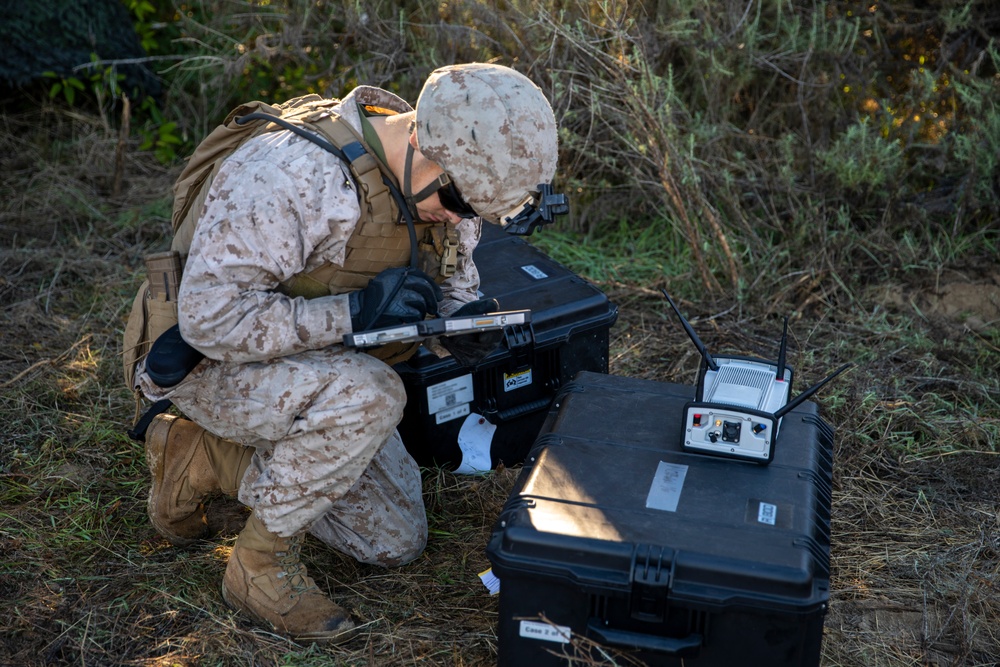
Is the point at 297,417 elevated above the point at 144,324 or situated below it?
below

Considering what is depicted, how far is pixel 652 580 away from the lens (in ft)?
6.69

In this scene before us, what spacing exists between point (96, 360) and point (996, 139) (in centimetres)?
432

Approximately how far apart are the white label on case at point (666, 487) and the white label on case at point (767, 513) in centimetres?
20

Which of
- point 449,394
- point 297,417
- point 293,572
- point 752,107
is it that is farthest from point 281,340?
point 752,107

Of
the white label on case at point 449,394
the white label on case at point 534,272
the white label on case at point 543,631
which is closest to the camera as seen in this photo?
the white label on case at point 543,631

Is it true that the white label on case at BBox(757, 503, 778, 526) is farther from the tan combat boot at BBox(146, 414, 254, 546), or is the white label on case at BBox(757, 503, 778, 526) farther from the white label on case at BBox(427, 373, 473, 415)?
the tan combat boot at BBox(146, 414, 254, 546)

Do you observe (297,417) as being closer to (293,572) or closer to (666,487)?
(293,572)

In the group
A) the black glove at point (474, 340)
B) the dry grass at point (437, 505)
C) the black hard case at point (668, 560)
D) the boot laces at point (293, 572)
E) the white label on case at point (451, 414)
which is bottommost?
the dry grass at point (437, 505)

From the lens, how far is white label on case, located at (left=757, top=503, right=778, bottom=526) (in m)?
2.19

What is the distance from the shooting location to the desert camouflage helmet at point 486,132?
2.34 metres

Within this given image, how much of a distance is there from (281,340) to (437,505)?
1.08m

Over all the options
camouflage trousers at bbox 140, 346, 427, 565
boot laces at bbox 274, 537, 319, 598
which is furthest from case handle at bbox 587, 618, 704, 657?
boot laces at bbox 274, 537, 319, 598

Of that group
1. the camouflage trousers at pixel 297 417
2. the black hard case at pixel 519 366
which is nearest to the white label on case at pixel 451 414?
the black hard case at pixel 519 366

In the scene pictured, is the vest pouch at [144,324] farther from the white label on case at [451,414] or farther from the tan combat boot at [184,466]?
the white label on case at [451,414]
